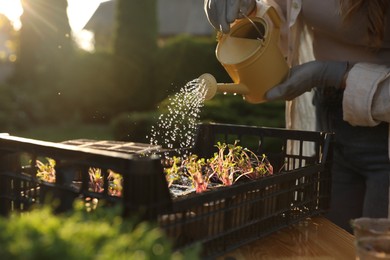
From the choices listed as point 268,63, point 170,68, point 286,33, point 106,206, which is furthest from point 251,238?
point 170,68

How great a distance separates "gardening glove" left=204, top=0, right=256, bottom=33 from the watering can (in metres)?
0.04

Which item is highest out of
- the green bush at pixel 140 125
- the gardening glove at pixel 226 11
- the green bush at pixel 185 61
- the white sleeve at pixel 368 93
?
the green bush at pixel 185 61

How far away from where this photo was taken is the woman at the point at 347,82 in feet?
5.70

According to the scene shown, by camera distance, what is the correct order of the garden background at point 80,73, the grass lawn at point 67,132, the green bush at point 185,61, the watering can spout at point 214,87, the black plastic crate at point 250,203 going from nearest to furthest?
the black plastic crate at point 250,203 → the watering can spout at point 214,87 → the green bush at point 185,61 → the grass lawn at point 67,132 → the garden background at point 80,73

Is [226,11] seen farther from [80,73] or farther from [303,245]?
[80,73]

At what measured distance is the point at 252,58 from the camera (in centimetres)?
166

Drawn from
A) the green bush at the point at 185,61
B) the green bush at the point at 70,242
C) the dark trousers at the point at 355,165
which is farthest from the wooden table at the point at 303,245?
the green bush at the point at 185,61

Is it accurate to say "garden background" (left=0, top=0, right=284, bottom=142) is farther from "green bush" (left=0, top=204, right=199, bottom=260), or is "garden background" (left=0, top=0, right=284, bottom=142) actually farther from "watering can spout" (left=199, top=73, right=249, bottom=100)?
"green bush" (left=0, top=204, right=199, bottom=260)

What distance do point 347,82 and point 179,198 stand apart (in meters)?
0.87

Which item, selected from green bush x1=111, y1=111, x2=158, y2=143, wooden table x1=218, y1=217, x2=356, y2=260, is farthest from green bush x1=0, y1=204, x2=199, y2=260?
green bush x1=111, y1=111, x2=158, y2=143

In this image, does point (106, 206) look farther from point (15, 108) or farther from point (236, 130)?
point (15, 108)

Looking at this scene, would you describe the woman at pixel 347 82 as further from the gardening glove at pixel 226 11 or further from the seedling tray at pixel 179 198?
the seedling tray at pixel 179 198

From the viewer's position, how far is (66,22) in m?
13.1

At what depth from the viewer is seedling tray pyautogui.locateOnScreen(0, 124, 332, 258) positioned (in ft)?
3.24
